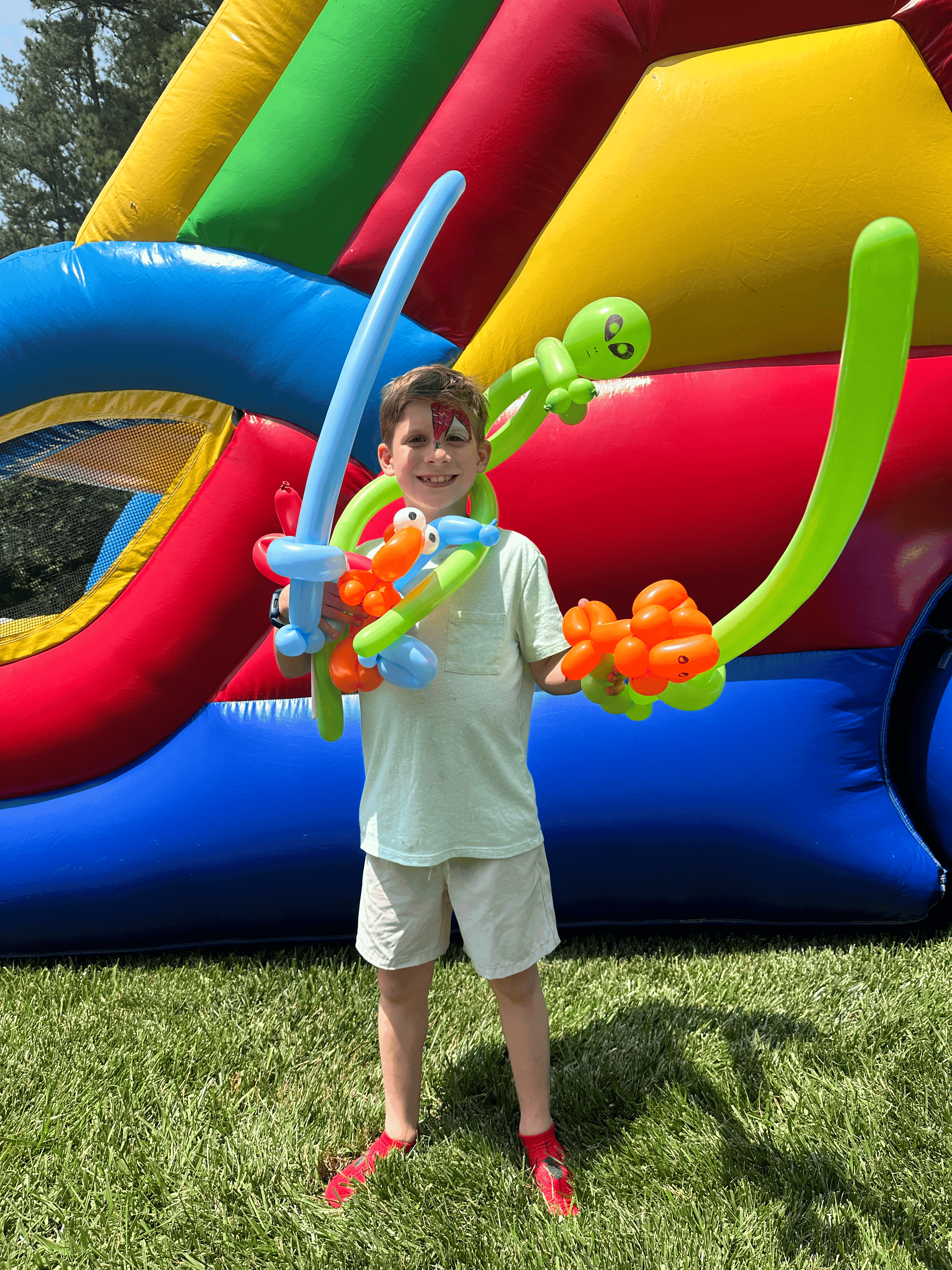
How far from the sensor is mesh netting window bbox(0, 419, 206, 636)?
249 centimetres

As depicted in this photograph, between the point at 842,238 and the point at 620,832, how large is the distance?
1.43 meters

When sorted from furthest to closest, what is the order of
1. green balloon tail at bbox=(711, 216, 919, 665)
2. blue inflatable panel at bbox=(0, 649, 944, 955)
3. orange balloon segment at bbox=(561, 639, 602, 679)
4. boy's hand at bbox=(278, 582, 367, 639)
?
blue inflatable panel at bbox=(0, 649, 944, 955) < boy's hand at bbox=(278, 582, 367, 639) < orange balloon segment at bbox=(561, 639, 602, 679) < green balloon tail at bbox=(711, 216, 919, 665)

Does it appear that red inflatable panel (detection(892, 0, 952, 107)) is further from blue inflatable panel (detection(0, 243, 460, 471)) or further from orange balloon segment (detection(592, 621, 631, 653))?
orange balloon segment (detection(592, 621, 631, 653))

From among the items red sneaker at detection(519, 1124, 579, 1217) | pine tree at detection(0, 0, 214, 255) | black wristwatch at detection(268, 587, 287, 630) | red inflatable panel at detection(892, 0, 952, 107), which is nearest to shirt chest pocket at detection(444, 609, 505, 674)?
black wristwatch at detection(268, 587, 287, 630)

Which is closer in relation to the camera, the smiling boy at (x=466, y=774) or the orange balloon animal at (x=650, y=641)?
the orange balloon animal at (x=650, y=641)

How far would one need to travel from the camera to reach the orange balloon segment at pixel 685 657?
48.9 inches

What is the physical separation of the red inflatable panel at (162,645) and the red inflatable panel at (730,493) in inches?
23.3

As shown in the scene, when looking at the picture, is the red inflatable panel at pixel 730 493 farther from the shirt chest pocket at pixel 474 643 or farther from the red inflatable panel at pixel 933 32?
the shirt chest pocket at pixel 474 643

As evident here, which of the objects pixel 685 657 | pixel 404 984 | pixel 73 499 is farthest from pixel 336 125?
pixel 404 984

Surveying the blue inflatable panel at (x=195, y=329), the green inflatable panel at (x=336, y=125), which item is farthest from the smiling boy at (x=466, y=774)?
the green inflatable panel at (x=336, y=125)

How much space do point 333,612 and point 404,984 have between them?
0.65 m

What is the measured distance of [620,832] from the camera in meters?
2.32

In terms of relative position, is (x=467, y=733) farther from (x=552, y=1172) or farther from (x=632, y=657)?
(x=552, y=1172)

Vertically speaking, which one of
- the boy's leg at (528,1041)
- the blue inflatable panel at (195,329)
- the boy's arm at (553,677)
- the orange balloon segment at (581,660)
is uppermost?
the blue inflatable panel at (195,329)
